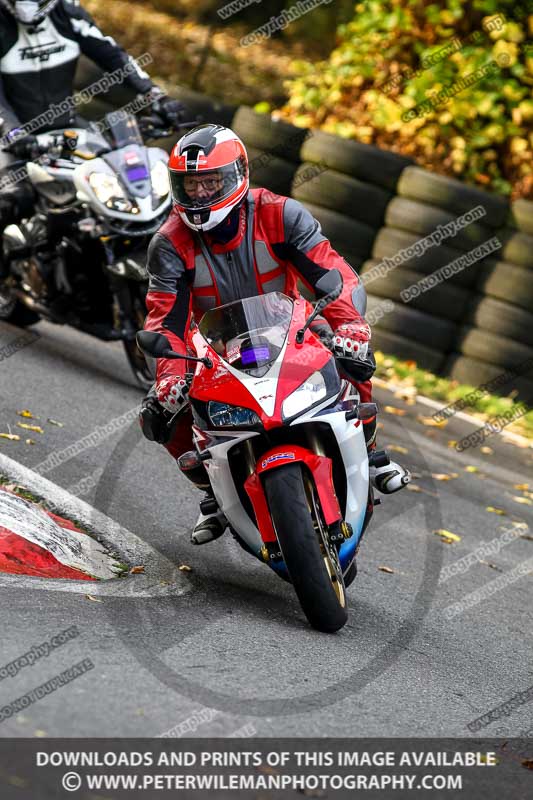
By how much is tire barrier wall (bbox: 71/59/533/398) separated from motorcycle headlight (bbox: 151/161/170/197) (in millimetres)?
3201

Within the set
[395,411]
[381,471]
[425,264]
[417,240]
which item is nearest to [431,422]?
[395,411]

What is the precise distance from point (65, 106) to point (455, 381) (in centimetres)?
412

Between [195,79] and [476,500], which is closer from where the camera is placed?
[476,500]

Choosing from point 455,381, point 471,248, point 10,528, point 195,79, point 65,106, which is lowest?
point 195,79

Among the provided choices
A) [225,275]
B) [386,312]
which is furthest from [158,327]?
[386,312]

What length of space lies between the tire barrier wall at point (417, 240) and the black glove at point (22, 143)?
362 centimetres

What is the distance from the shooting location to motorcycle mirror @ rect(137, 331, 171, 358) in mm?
4953

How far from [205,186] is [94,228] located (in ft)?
11.5

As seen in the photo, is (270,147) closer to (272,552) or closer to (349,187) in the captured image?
(349,187)

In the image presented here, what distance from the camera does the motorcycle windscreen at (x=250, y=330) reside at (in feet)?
16.0

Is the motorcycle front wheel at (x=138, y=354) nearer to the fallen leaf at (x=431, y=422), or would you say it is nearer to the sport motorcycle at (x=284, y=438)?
the fallen leaf at (x=431, y=422)

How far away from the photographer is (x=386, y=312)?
11406 mm

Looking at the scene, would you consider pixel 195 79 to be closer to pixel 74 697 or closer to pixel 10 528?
pixel 10 528

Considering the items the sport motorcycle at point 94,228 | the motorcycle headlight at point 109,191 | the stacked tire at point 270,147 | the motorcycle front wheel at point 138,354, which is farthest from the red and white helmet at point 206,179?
the stacked tire at point 270,147
